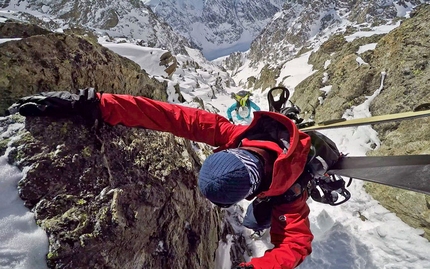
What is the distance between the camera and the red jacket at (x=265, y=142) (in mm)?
2090

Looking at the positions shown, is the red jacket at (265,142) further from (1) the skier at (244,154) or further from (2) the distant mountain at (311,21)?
(2) the distant mountain at (311,21)

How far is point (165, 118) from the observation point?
2689 millimetres

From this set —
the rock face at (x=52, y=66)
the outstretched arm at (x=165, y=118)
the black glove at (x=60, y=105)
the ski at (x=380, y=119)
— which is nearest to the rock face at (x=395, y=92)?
Answer: the ski at (x=380, y=119)

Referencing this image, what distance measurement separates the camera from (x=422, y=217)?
446 cm

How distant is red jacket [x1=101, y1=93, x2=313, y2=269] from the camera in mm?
2090

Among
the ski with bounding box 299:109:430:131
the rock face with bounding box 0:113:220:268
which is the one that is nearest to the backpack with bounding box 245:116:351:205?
the ski with bounding box 299:109:430:131

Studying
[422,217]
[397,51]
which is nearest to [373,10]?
[397,51]

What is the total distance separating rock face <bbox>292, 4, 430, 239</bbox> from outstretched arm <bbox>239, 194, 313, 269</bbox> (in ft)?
11.6

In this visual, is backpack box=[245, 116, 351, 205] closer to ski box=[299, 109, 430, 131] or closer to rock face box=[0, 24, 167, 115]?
ski box=[299, 109, 430, 131]

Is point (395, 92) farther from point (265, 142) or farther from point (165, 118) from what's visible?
point (165, 118)

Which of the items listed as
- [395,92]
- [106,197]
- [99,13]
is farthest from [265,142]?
[99,13]

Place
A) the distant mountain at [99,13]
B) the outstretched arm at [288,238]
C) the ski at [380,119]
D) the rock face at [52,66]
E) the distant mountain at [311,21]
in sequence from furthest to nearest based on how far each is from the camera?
the distant mountain at [99,13] < the distant mountain at [311,21] < the rock face at [52,66] < the ski at [380,119] < the outstretched arm at [288,238]

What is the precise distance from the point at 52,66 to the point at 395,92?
869cm

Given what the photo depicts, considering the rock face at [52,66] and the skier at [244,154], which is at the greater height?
the rock face at [52,66]
